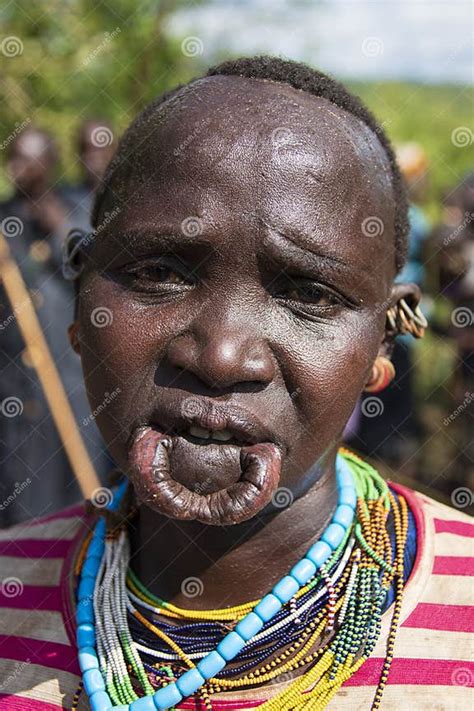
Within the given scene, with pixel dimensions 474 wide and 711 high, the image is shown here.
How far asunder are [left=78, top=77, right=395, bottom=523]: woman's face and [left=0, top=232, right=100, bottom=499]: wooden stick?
316 cm

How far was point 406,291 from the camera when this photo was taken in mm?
2117

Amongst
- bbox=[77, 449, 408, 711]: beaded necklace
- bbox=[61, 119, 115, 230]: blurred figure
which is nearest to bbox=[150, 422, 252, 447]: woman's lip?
bbox=[77, 449, 408, 711]: beaded necklace

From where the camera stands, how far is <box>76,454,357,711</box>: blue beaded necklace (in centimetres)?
189

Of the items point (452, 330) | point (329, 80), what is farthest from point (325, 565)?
point (452, 330)

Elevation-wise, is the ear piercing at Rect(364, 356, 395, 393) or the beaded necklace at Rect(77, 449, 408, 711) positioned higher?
the ear piercing at Rect(364, 356, 395, 393)

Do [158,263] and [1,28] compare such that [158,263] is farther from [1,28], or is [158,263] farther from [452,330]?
[1,28]

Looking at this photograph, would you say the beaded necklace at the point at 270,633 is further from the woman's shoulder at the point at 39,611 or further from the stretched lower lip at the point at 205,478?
the stretched lower lip at the point at 205,478

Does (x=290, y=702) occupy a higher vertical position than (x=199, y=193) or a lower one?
lower

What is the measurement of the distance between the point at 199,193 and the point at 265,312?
10.8 inches

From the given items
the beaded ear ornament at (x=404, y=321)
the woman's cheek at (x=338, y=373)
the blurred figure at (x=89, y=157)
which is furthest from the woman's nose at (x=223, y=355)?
the blurred figure at (x=89, y=157)

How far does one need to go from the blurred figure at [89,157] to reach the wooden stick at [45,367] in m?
1.19

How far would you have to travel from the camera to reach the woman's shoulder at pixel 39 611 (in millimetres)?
2062

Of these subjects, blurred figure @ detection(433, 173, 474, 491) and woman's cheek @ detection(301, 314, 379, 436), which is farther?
blurred figure @ detection(433, 173, 474, 491)

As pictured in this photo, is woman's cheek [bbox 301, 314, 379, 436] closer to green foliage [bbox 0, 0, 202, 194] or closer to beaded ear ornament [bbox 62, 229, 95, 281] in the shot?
beaded ear ornament [bbox 62, 229, 95, 281]
